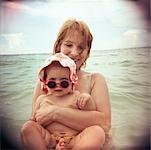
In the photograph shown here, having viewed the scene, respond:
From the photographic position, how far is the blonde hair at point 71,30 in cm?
173

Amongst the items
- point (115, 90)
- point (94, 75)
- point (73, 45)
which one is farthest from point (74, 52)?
point (115, 90)

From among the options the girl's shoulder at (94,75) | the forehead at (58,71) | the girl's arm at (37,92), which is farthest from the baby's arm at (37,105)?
the girl's shoulder at (94,75)

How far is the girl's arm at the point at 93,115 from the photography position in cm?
168

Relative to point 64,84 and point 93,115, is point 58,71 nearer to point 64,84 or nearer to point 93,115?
point 64,84

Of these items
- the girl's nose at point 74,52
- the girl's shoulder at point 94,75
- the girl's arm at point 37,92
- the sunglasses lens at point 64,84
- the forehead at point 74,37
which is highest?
the forehead at point 74,37

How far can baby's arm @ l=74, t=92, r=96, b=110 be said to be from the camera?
5.51 ft

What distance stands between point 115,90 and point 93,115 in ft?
0.49

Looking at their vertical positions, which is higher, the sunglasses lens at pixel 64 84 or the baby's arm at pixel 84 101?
the sunglasses lens at pixel 64 84

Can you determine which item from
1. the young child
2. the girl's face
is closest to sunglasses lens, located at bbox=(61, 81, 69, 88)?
the young child

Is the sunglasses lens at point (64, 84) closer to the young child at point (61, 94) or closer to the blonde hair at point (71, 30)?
the young child at point (61, 94)

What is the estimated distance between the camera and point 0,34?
5.78ft

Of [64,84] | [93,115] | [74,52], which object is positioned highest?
[74,52]

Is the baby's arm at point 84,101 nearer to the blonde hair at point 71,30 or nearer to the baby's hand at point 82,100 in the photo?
the baby's hand at point 82,100

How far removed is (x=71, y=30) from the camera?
173 centimetres
